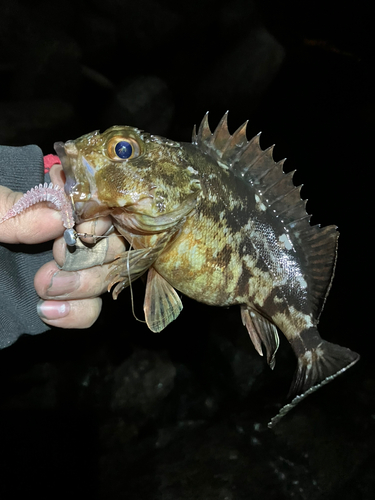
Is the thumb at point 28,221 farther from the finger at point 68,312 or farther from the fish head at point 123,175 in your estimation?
the finger at point 68,312

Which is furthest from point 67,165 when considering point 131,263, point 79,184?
point 131,263

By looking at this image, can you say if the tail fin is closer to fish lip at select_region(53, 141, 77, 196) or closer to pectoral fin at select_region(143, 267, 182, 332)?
pectoral fin at select_region(143, 267, 182, 332)

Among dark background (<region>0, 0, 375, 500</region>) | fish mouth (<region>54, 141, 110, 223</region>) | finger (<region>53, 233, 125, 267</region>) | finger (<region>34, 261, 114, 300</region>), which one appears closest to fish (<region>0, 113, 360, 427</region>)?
fish mouth (<region>54, 141, 110, 223</region>)

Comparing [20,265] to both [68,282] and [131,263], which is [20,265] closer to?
[68,282]

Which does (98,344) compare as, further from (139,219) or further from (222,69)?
(222,69)

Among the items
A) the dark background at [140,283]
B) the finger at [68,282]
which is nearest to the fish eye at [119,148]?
the finger at [68,282]
